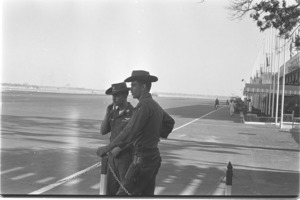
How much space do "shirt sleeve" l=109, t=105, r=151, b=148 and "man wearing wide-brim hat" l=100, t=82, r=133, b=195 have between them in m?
0.28

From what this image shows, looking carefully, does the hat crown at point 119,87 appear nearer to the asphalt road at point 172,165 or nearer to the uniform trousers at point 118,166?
the uniform trousers at point 118,166

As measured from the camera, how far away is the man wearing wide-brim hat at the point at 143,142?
393 cm

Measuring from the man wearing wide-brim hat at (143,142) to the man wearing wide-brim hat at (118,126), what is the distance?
17 cm

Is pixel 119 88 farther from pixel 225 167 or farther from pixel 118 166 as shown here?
pixel 225 167

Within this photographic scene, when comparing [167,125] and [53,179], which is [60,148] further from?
[167,125]

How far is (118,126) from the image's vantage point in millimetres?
4340

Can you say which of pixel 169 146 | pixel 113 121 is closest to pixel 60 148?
pixel 169 146

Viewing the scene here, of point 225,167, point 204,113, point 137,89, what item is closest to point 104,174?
point 137,89

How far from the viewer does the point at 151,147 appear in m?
4.07

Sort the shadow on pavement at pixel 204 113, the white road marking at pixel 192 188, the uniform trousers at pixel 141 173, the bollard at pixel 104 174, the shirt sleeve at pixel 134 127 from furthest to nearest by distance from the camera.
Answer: the shadow on pavement at pixel 204 113
the white road marking at pixel 192 188
the bollard at pixel 104 174
the uniform trousers at pixel 141 173
the shirt sleeve at pixel 134 127

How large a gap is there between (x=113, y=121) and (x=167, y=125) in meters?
0.61

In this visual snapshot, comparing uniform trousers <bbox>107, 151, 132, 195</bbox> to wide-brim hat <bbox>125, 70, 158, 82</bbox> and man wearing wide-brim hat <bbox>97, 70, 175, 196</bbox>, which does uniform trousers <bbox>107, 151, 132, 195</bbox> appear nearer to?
man wearing wide-brim hat <bbox>97, 70, 175, 196</bbox>

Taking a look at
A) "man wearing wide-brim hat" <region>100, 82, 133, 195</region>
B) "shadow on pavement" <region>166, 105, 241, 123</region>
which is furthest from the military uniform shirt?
"shadow on pavement" <region>166, 105, 241, 123</region>

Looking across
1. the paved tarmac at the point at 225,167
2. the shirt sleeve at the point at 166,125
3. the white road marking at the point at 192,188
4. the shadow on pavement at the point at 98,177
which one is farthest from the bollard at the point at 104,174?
the white road marking at the point at 192,188
